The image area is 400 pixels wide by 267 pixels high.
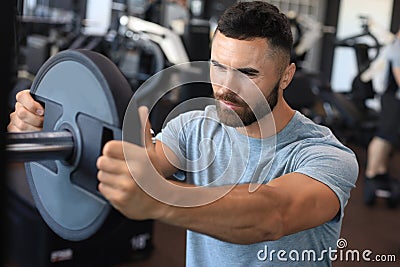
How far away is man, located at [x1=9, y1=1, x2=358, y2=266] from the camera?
564 mm

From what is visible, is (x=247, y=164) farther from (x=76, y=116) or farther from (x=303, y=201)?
(x=76, y=116)

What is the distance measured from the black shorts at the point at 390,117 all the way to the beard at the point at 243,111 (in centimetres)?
249

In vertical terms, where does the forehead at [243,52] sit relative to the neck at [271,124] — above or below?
above

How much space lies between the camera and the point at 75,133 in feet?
2.26

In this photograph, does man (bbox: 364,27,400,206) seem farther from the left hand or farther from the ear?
the left hand

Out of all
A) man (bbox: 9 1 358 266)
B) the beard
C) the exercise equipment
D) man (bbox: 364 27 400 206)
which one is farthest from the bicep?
man (bbox: 364 27 400 206)

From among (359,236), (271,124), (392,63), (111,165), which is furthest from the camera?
(392,63)

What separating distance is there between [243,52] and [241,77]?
0.12ft

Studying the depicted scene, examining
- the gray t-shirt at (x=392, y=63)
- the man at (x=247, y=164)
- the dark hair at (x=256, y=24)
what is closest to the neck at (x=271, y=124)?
the man at (x=247, y=164)

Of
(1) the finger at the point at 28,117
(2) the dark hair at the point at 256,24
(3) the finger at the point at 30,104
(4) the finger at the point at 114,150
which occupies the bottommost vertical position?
(1) the finger at the point at 28,117

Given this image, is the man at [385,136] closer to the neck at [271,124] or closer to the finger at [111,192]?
the neck at [271,124]

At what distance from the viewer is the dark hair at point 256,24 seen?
831mm

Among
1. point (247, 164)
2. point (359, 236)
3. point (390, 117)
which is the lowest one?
point (359, 236)

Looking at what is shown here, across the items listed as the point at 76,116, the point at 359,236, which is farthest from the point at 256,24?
the point at 359,236
